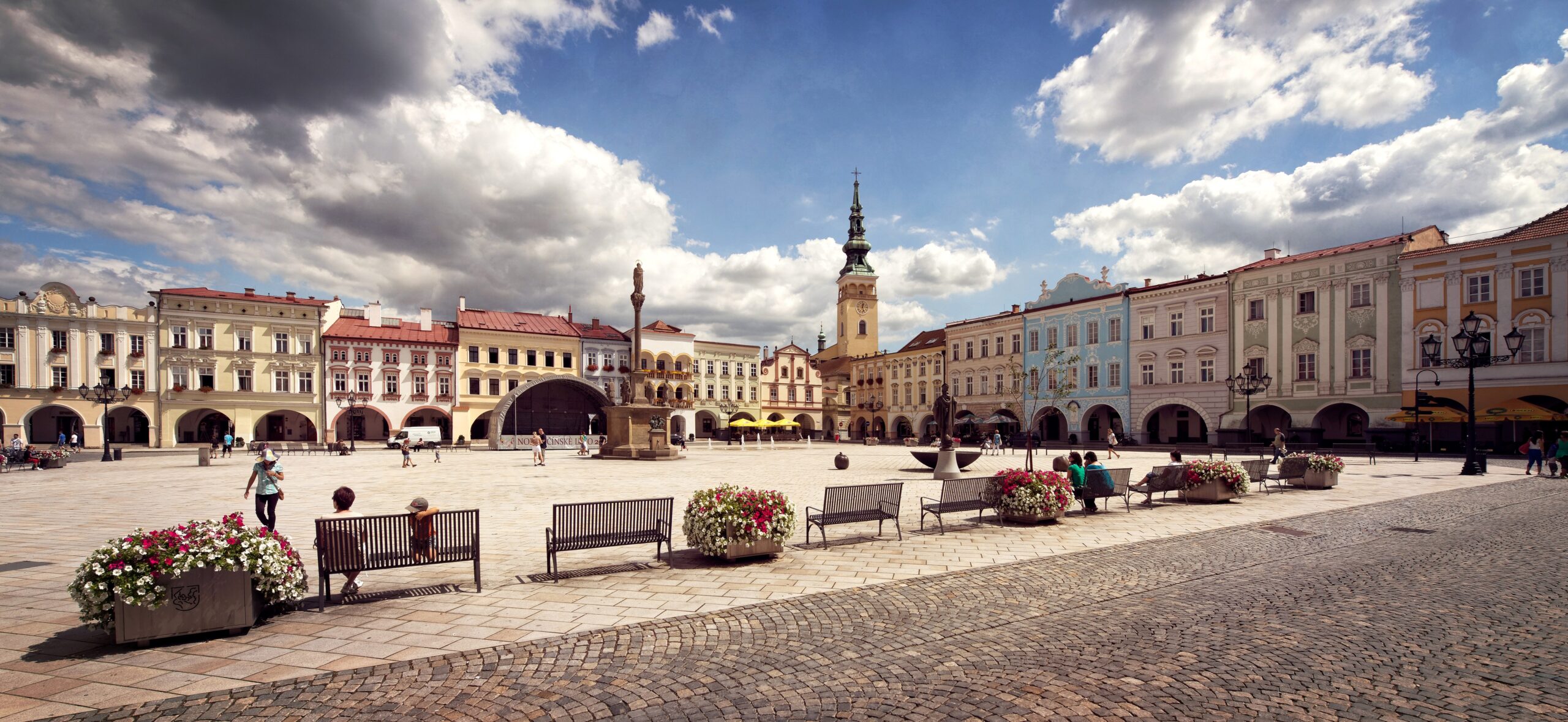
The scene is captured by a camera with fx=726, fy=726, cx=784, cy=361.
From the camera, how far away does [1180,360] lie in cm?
4369

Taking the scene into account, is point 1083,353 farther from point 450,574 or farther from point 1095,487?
point 450,574

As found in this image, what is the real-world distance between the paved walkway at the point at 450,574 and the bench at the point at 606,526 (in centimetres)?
36

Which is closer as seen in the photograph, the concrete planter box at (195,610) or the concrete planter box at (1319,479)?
the concrete planter box at (195,610)

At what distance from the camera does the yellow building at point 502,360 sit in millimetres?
53781

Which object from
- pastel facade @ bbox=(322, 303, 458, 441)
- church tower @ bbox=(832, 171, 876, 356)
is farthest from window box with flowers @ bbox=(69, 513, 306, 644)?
church tower @ bbox=(832, 171, 876, 356)

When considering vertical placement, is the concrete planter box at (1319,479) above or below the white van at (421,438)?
above

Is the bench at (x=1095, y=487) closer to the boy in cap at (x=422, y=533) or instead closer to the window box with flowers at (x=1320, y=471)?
the window box with flowers at (x=1320, y=471)

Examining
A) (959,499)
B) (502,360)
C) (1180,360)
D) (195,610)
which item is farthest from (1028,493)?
(502,360)

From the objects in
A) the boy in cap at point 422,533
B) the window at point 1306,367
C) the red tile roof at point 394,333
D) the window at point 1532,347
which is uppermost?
the red tile roof at point 394,333

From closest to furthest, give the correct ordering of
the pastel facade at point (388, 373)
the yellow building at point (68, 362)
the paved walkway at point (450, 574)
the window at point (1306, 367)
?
the paved walkway at point (450, 574) → the window at point (1306, 367) → the yellow building at point (68, 362) → the pastel facade at point (388, 373)

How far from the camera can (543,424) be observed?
5216cm

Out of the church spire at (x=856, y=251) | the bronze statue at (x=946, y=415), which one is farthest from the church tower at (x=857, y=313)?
the bronze statue at (x=946, y=415)

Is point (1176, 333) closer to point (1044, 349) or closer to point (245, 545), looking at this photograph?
point (1044, 349)

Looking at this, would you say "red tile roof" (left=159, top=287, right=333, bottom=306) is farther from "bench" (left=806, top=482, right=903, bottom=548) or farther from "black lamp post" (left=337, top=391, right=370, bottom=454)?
"bench" (left=806, top=482, right=903, bottom=548)
